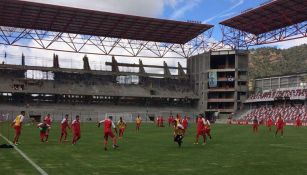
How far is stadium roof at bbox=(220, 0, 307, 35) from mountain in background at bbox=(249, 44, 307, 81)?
222 ft

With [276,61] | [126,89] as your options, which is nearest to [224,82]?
[126,89]

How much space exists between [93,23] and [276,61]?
108m

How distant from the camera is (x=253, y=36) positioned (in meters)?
85.2

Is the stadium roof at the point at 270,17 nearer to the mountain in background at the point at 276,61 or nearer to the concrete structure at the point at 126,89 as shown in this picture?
the concrete structure at the point at 126,89

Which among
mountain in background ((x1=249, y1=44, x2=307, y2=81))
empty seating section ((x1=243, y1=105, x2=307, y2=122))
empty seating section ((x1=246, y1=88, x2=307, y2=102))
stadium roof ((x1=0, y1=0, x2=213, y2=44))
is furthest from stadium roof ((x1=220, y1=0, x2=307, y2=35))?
mountain in background ((x1=249, y1=44, x2=307, y2=81))

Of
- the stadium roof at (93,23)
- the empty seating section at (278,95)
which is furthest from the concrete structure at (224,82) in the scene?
the stadium roof at (93,23)

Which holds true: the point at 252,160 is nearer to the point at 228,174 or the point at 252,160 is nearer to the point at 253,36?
the point at 228,174

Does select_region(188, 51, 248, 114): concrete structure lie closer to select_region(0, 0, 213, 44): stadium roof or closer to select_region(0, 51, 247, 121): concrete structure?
select_region(0, 51, 247, 121): concrete structure

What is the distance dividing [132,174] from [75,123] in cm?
1195

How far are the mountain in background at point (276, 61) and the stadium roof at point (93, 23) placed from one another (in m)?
67.1

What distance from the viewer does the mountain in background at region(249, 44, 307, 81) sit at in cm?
15220

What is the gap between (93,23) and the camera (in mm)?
79312

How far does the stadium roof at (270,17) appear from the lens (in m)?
68.8

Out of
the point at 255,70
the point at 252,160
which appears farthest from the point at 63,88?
the point at 255,70
